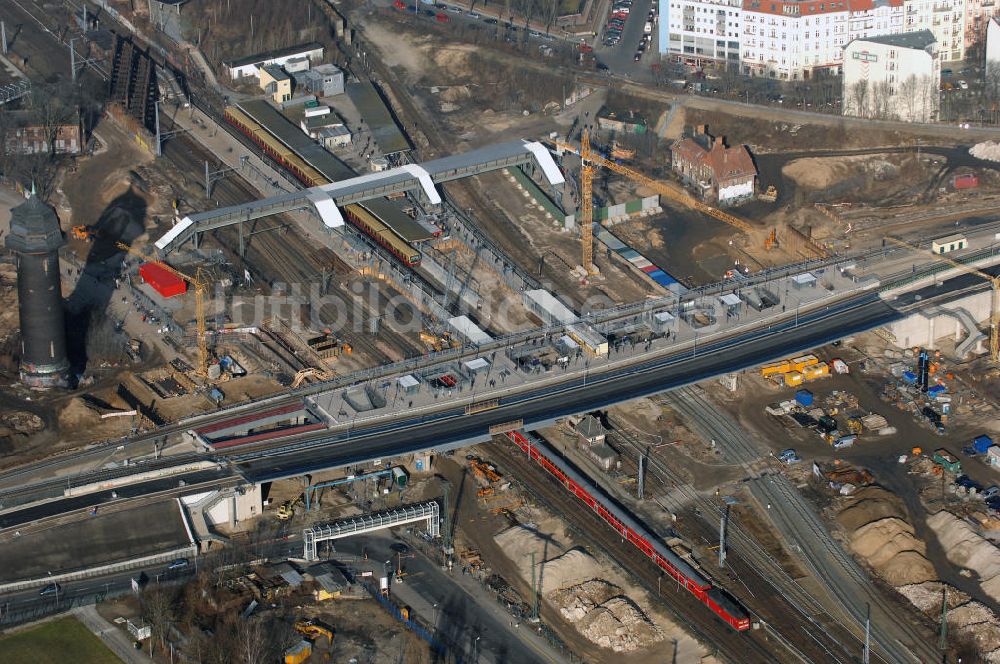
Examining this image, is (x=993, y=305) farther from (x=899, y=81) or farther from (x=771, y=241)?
(x=899, y=81)

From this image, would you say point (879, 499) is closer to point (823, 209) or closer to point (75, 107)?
point (823, 209)

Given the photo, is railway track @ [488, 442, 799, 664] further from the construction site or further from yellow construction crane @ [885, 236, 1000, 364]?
yellow construction crane @ [885, 236, 1000, 364]

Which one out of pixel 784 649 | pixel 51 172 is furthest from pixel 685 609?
pixel 51 172

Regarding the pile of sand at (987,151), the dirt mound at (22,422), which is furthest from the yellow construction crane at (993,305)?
the dirt mound at (22,422)

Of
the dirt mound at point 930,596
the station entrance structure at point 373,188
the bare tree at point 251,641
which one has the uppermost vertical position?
the station entrance structure at point 373,188

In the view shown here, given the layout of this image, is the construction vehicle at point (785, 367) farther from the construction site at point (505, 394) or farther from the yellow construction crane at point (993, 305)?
the yellow construction crane at point (993, 305)

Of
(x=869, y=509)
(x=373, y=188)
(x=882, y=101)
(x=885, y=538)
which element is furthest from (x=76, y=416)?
(x=882, y=101)
